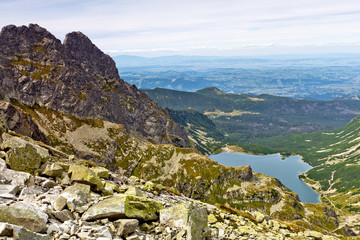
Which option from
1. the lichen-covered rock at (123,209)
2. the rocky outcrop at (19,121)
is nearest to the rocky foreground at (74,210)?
the lichen-covered rock at (123,209)

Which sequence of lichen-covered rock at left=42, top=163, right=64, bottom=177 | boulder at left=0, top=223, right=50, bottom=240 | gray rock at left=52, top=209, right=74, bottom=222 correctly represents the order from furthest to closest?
1. lichen-covered rock at left=42, top=163, right=64, bottom=177
2. gray rock at left=52, top=209, right=74, bottom=222
3. boulder at left=0, top=223, right=50, bottom=240

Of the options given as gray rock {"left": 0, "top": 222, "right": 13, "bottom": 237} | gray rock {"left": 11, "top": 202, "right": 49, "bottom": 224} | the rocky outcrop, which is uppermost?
gray rock {"left": 0, "top": 222, "right": 13, "bottom": 237}

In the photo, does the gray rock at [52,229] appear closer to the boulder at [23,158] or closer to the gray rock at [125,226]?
the gray rock at [125,226]

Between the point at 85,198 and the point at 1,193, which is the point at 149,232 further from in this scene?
the point at 1,193

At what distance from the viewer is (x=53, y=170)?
30.8 meters

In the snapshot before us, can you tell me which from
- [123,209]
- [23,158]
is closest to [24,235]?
[123,209]

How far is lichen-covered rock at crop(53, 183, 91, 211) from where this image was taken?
22.6 m

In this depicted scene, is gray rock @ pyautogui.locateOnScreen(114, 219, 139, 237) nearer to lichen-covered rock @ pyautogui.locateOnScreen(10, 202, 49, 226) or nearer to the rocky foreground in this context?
the rocky foreground

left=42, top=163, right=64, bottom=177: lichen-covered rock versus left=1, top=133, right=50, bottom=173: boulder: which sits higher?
left=1, top=133, right=50, bottom=173: boulder

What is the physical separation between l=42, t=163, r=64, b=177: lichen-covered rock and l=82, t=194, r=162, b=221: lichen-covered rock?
10.6 m

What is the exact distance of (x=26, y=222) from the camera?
17891 millimetres

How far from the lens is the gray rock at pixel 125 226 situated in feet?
69.5

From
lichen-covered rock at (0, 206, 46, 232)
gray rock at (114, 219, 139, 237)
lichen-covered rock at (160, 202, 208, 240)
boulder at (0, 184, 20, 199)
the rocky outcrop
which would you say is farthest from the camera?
the rocky outcrop

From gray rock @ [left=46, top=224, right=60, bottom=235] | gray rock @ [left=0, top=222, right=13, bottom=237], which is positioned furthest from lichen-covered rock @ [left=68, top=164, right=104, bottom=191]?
gray rock @ [left=0, top=222, right=13, bottom=237]
